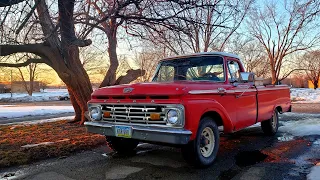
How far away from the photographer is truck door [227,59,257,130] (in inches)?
216

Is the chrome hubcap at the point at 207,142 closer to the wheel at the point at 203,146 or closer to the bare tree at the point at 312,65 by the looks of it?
the wheel at the point at 203,146

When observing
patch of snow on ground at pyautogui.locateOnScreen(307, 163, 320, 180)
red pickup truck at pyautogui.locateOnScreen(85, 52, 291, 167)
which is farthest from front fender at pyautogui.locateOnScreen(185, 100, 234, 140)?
patch of snow on ground at pyautogui.locateOnScreen(307, 163, 320, 180)

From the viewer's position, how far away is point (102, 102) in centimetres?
493

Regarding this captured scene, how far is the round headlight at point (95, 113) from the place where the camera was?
5007 millimetres

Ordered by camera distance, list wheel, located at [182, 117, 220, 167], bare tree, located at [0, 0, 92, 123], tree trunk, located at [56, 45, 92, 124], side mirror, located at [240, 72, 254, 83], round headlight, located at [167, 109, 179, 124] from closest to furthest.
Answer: round headlight, located at [167, 109, 179, 124] → wheel, located at [182, 117, 220, 167] → side mirror, located at [240, 72, 254, 83] → bare tree, located at [0, 0, 92, 123] → tree trunk, located at [56, 45, 92, 124]

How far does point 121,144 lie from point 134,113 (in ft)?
4.62

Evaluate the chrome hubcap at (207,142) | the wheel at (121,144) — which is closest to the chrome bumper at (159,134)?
the chrome hubcap at (207,142)

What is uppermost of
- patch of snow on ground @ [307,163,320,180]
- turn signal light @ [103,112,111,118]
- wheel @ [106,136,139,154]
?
turn signal light @ [103,112,111,118]

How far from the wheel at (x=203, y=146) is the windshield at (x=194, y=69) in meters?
1.11

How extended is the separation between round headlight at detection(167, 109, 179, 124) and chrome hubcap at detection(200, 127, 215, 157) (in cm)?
77

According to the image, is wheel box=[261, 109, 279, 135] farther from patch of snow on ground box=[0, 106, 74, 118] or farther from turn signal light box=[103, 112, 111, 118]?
patch of snow on ground box=[0, 106, 74, 118]

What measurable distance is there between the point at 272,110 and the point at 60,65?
6.56 metres

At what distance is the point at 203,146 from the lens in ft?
15.3

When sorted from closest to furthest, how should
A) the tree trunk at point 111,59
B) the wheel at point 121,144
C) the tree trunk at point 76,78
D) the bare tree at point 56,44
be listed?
the wheel at point 121,144 → the bare tree at point 56,44 → the tree trunk at point 76,78 → the tree trunk at point 111,59
